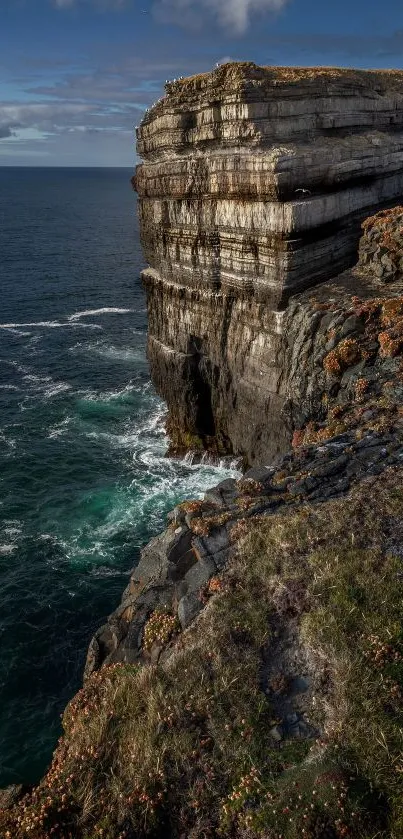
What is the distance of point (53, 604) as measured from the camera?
27.4m

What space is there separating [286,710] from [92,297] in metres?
79.4

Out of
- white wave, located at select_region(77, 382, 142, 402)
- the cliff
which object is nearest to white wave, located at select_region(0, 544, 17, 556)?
the cliff

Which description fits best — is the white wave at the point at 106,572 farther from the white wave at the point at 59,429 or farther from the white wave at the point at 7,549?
the white wave at the point at 59,429

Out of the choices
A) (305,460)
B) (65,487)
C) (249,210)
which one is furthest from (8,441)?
(305,460)

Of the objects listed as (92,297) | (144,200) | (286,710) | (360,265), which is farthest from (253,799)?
(92,297)

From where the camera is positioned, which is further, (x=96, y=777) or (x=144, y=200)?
(x=144, y=200)

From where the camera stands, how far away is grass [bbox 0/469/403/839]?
10.2 m

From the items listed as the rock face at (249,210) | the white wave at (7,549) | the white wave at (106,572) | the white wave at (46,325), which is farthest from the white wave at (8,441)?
the white wave at (46,325)

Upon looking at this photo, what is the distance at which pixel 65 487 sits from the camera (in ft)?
123

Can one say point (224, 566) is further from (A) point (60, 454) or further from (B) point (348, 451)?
(A) point (60, 454)

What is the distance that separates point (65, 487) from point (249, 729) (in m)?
27.9

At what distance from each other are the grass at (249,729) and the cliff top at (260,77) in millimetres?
27690

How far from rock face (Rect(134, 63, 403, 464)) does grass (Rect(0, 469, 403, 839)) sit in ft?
56.4

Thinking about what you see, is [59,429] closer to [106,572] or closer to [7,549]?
[7,549]
